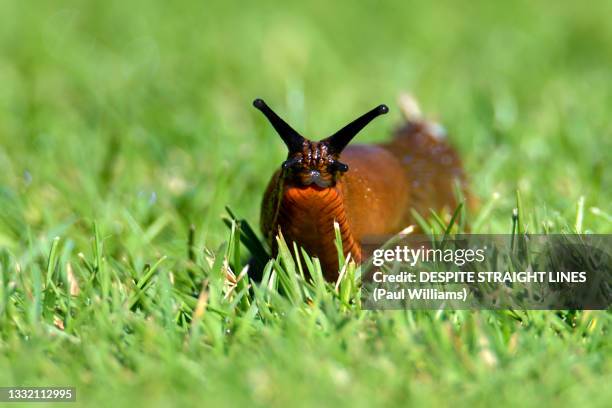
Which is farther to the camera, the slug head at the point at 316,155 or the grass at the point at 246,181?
the slug head at the point at 316,155

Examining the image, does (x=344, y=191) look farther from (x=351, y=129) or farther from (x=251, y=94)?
(x=251, y=94)

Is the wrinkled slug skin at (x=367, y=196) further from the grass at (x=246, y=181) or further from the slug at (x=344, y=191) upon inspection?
the grass at (x=246, y=181)

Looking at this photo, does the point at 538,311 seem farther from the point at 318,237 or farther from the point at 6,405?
the point at 6,405

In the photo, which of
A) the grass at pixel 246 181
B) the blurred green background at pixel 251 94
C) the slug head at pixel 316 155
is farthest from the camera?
the blurred green background at pixel 251 94

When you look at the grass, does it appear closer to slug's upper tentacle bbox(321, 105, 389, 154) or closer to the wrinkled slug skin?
the wrinkled slug skin

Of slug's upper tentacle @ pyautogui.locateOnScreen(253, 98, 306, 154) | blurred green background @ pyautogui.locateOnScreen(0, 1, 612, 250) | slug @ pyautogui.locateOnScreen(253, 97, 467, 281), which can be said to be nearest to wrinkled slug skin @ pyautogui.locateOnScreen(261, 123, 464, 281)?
slug @ pyautogui.locateOnScreen(253, 97, 467, 281)

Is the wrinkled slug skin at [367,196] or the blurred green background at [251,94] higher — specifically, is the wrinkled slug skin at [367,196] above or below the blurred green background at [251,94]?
below

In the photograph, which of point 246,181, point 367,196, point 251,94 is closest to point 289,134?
point 367,196

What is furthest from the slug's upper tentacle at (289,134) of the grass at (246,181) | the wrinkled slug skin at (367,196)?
the grass at (246,181)
